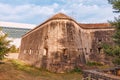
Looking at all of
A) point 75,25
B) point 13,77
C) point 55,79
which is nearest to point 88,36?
point 75,25

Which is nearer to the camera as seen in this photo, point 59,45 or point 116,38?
point 116,38

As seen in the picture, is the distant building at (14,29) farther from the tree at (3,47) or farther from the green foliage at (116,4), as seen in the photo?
the green foliage at (116,4)

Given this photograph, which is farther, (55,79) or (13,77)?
(55,79)

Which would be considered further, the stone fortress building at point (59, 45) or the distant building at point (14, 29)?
the distant building at point (14, 29)

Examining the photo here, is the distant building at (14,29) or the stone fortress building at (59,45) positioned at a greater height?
the distant building at (14,29)

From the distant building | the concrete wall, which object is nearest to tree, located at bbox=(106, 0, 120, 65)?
the concrete wall

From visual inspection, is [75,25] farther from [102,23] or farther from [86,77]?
[86,77]

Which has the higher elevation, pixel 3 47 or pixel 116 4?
pixel 116 4

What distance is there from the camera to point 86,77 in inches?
434

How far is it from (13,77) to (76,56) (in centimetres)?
920

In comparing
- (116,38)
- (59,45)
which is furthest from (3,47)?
(116,38)

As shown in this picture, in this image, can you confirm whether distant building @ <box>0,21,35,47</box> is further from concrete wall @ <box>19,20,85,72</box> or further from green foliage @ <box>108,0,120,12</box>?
green foliage @ <box>108,0,120,12</box>

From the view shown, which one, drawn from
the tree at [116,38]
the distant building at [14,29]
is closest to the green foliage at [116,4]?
the tree at [116,38]

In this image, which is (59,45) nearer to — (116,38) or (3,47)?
(3,47)
